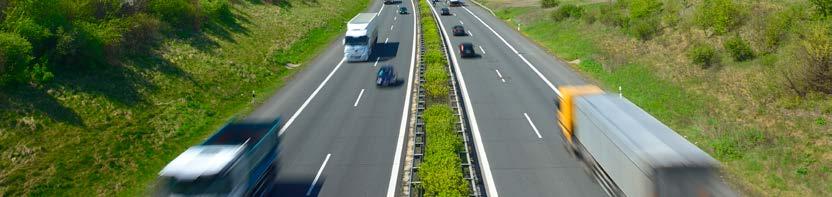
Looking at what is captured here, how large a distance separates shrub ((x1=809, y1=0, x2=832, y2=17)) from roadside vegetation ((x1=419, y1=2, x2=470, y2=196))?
2294 cm

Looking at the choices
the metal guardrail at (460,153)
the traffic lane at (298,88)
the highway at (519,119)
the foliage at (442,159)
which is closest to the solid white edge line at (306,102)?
the traffic lane at (298,88)

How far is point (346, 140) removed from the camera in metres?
25.8

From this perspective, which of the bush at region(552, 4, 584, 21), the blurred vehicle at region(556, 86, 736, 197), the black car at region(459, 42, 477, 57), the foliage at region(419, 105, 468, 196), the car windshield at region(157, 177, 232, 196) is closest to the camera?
the blurred vehicle at region(556, 86, 736, 197)

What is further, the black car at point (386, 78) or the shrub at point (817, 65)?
the black car at point (386, 78)

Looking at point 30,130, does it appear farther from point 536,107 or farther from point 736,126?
point 736,126

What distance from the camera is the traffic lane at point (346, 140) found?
69.1 feet

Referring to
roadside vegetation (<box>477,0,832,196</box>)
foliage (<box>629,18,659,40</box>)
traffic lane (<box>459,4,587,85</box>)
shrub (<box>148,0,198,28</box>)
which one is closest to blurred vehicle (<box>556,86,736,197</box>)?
roadside vegetation (<box>477,0,832,196</box>)

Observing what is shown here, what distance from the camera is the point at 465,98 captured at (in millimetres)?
33438

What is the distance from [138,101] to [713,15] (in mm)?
39014

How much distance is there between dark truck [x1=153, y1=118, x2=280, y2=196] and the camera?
49.6 feet

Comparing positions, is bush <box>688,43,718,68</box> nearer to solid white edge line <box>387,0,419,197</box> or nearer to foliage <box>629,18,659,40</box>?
foliage <box>629,18,659,40</box>

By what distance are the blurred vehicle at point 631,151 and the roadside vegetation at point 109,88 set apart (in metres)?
18.2

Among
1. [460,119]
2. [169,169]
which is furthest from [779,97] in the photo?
[169,169]

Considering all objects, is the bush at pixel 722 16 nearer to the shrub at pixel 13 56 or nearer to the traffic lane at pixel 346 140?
the traffic lane at pixel 346 140
